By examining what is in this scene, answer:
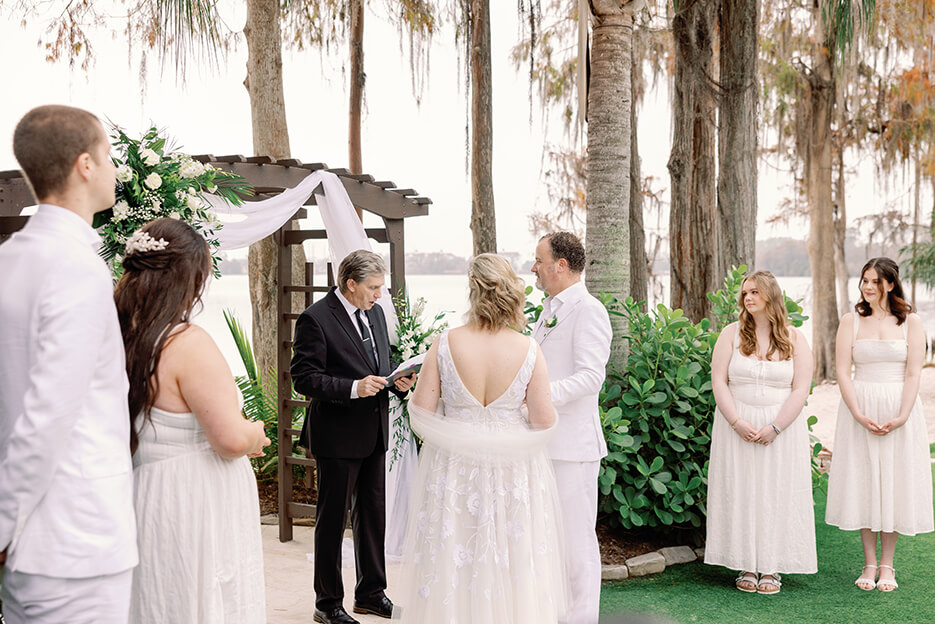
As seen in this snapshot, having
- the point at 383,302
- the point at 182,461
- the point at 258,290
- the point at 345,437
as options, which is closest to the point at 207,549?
the point at 182,461

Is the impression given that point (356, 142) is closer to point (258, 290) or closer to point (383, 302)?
point (258, 290)

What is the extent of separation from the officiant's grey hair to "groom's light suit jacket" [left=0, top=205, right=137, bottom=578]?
7.79ft

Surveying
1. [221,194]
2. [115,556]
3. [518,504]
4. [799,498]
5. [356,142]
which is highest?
[356,142]

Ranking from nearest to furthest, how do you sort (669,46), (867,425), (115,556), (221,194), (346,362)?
(115,556) → (346,362) → (221,194) → (867,425) → (669,46)

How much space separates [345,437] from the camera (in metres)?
4.46

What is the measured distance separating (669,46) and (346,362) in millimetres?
13265

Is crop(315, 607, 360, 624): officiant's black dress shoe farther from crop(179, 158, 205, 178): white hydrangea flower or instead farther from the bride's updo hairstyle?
crop(179, 158, 205, 178): white hydrangea flower

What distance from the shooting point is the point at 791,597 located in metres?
5.04

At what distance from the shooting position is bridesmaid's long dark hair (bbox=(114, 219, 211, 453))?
96.1 inches

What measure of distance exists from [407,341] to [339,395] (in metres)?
0.83

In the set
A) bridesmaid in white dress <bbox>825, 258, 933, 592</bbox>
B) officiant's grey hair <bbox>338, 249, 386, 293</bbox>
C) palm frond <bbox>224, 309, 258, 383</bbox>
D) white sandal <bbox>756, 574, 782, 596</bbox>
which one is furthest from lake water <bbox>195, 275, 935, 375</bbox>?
white sandal <bbox>756, 574, 782, 596</bbox>

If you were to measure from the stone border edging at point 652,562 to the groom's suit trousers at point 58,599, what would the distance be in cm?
393

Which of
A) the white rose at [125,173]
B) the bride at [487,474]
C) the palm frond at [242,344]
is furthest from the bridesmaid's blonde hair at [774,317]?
the palm frond at [242,344]

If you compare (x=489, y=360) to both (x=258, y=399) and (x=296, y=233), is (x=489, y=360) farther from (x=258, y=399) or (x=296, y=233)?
(x=258, y=399)
